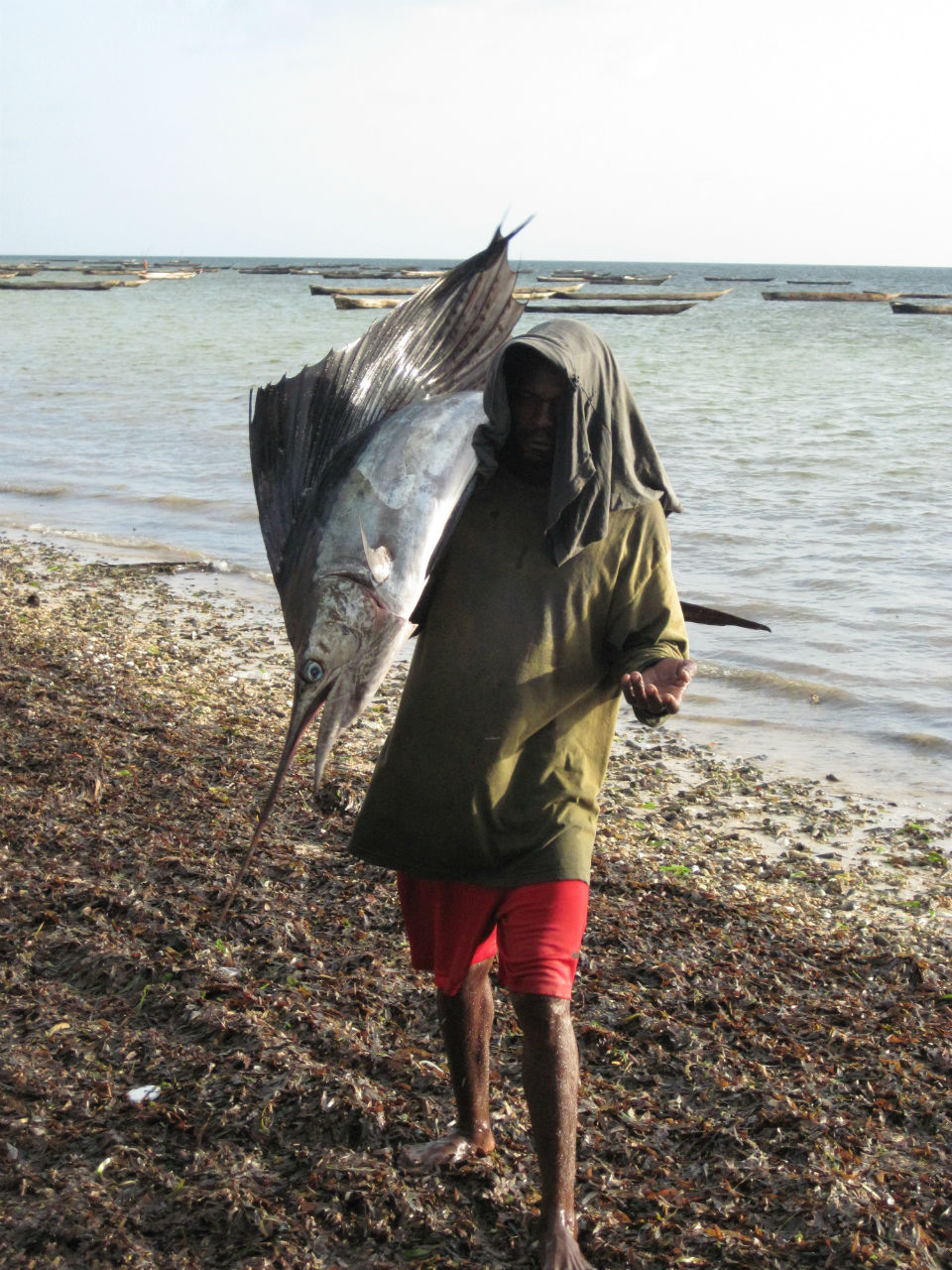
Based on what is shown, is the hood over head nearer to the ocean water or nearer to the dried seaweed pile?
the dried seaweed pile

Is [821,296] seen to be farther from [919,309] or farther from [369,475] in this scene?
[369,475]

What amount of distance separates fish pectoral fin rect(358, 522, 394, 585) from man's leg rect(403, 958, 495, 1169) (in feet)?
2.59

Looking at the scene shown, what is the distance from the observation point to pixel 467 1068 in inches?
103

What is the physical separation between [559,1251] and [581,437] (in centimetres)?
148

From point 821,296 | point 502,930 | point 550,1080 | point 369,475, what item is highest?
point 821,296

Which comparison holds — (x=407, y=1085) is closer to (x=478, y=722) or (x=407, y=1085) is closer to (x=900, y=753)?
(x=478, y=722)

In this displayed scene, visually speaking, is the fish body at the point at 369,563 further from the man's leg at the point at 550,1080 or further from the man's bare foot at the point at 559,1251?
the man's bare foot at the point at 559,1251

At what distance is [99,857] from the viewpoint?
4078mm

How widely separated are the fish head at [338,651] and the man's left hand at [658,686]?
0.45m

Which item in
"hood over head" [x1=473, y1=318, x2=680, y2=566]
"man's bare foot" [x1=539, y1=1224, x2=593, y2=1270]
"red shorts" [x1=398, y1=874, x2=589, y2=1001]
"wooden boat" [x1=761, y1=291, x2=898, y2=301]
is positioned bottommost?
"man's bare foot" [x1=539, y1=1224, x2=593, y2=1270]

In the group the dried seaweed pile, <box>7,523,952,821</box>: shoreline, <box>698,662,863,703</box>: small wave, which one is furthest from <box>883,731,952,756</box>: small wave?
the dried seaweed pile

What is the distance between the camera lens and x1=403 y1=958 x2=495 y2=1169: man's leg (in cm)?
254

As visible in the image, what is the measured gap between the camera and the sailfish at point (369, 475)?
235cm

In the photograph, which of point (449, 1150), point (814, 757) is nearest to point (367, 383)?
point (449, 1150)
